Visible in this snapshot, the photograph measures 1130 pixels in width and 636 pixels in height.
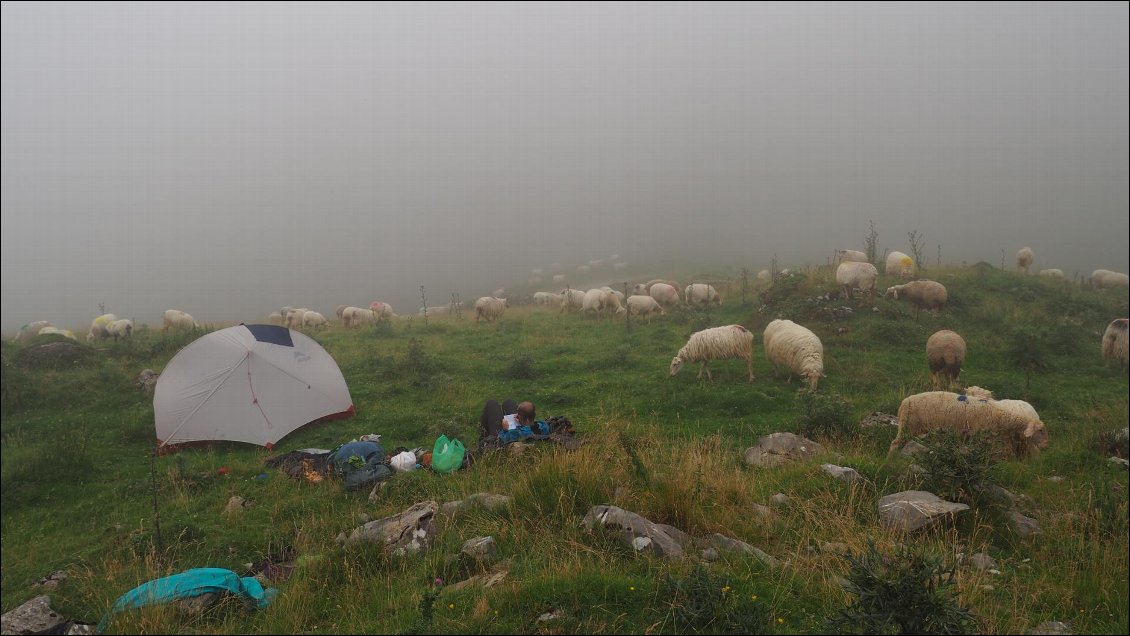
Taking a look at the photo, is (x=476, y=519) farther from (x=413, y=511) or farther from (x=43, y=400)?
(x=43, y=400)

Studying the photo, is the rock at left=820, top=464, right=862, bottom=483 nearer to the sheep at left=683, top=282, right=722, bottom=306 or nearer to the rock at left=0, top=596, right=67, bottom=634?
the rock at left=0, top=596, right=67, bottom=634

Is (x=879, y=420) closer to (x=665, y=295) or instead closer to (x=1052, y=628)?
(x=1052, y=628)

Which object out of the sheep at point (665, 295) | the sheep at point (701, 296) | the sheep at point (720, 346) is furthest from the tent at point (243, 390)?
the sheep at point (665, 295)

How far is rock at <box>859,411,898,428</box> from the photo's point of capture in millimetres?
8914

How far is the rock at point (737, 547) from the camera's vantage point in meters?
4.37

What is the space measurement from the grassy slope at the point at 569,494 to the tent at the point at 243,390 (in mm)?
452

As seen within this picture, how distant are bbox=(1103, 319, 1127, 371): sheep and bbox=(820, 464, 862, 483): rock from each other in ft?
37.7

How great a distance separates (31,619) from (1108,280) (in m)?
37.1

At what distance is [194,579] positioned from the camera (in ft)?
14.8

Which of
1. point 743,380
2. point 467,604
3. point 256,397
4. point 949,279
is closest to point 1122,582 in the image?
point 467,604

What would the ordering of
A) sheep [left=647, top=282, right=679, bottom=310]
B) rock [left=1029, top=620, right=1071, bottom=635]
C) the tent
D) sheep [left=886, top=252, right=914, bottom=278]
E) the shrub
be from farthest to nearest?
sheep [left=647, top=282, right=679, bottom=310] → sheep [left=886, top=252, right=914, bottom=278] → the tent → rock [left=1029, top=620, right=1071, bottom=635] → the shrub

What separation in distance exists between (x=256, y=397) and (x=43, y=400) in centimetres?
481

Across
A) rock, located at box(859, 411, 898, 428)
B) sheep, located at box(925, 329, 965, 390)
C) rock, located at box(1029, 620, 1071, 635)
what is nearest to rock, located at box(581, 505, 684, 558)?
rock, located at box(1029, 620, 1071, 635)

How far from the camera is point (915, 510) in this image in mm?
5078
